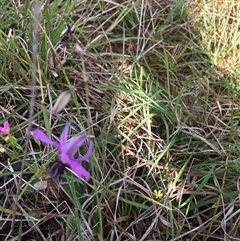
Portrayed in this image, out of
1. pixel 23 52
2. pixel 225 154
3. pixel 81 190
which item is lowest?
pixel 225 154

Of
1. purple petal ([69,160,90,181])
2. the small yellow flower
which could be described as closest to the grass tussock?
the small yellow flower

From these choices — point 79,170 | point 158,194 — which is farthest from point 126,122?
point 79,170

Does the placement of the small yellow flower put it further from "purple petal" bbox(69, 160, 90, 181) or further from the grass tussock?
"purple petal" bbox(69, 160, 90, 181)

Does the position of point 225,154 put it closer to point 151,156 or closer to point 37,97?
point 151,156

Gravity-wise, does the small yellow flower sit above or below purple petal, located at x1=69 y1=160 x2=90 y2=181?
below

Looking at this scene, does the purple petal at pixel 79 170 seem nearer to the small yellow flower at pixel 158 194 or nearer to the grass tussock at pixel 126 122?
the grass tussock at pixel 126 122

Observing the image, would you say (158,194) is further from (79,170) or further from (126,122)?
(79,170)

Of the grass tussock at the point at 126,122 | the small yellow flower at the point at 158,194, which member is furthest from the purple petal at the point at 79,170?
the small yellow flower at the point at 158,194

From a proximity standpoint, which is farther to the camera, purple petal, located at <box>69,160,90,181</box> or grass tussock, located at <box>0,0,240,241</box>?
grass tussock, located at <box>0,0,240,241</box>

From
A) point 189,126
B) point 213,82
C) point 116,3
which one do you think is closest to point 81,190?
point 189,126
